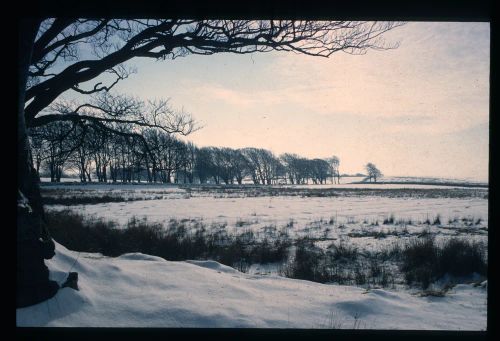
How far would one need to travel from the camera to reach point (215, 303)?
3258mm

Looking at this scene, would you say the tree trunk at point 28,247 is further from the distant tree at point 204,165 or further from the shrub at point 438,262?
the distant tree at point 204,165

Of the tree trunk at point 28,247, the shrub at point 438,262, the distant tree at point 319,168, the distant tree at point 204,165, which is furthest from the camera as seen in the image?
the distant tree at point 319,168

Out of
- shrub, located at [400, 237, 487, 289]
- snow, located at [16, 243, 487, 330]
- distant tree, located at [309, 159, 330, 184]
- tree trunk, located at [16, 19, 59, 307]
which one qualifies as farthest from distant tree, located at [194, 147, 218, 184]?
tree trunk, located at [16, 19, 59, 307]

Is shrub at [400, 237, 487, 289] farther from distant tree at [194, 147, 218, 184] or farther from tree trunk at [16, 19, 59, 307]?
distant tree at [194, 147, 218, 184]

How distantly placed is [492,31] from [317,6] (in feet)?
3.77

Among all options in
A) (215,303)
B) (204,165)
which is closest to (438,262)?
(215,303)

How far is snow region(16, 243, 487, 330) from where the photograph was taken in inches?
108

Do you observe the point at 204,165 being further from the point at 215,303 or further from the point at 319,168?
the point at 215,303

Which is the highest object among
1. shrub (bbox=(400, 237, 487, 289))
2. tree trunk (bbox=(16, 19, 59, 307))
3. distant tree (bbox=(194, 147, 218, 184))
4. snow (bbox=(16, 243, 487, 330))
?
distant tree (bbox=(194, 147, 218, 184))

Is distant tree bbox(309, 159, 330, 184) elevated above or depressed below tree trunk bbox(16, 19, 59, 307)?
above

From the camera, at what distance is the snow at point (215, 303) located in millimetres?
2754

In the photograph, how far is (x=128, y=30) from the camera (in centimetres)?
669

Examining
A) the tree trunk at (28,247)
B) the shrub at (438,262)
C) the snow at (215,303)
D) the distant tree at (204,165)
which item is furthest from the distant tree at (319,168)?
the tree trunk at (28,247)

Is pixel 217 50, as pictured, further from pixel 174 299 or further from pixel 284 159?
pixel 284 159
